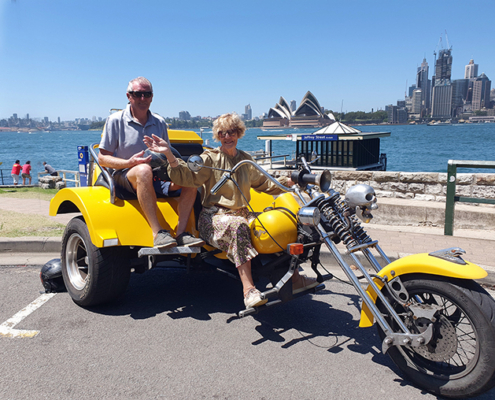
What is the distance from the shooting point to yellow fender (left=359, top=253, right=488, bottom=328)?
2.58m

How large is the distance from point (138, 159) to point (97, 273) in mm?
1077

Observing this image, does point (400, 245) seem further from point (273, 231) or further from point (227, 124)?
point (227, 124)

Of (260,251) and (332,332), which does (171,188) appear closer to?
(260,251)

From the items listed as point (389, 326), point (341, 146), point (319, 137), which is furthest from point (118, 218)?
point (341, 146)

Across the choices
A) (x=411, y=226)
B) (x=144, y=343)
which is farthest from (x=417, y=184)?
(x=144, y=343)

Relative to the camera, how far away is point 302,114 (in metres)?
100

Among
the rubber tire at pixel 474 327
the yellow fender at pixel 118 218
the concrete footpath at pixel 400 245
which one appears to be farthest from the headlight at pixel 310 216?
the concrete footpath at pixel 400 245

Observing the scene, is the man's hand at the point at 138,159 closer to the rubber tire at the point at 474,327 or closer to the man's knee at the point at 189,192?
the man's knee at the point at 189,192

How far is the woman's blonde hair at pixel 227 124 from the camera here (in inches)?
145

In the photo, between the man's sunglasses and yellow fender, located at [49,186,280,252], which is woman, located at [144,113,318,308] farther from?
the man's sunglasses

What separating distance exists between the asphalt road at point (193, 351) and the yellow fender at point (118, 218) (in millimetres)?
749

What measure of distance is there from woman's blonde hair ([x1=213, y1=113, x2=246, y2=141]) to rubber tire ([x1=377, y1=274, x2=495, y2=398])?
1.88m

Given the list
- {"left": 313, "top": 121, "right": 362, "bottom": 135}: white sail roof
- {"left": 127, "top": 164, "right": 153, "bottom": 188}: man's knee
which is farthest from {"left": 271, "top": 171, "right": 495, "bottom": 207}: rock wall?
{"left": 313, "top": 121, "right": 362, "bottom": 135}: white sail roof

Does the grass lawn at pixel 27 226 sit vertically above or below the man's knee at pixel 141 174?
below
